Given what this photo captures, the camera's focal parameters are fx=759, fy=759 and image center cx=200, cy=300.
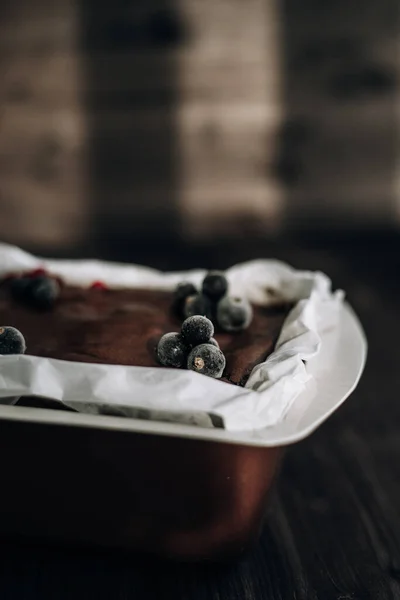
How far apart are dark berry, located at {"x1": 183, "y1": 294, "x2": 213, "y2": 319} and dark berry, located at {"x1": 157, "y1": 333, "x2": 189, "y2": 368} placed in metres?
0.16

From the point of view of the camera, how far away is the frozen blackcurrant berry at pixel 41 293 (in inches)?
54.1

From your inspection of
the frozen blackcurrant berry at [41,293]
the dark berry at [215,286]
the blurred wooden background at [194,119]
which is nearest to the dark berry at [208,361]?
the dark berry at [215,286]

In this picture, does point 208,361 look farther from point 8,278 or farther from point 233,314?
point 8,278

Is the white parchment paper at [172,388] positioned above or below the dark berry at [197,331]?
below

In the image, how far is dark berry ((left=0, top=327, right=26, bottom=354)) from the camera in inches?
45.2

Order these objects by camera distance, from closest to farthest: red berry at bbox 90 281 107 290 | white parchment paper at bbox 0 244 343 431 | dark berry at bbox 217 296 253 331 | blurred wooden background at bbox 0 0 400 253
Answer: white parchment paper at bbox 0 244 343 431, dark berry at bbox 217 296 253 331, red berry at bbox 90 281 107 290, blurred wooden background at bbox 0 0 400 253

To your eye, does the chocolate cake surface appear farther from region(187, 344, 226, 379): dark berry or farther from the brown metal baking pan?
the brown metal baking pan

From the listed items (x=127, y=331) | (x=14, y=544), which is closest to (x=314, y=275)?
(x=127, y=331)

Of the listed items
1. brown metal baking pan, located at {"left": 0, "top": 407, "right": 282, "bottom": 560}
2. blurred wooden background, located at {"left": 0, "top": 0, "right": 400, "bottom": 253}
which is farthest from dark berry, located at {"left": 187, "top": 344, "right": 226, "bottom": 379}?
blurred wooden background, located at {"left": 0, "top": 0, "right": 400, "bottom": 253}

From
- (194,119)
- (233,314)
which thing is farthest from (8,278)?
(194,119)

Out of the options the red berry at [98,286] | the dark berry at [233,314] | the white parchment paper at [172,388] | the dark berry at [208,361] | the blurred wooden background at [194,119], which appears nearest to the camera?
the white parchment paper at [172,388]

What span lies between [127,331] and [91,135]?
2.12 meters

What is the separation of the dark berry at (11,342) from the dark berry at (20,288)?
23cm

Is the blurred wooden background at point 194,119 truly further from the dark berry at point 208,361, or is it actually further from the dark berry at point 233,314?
the dark berry at point 208,361
